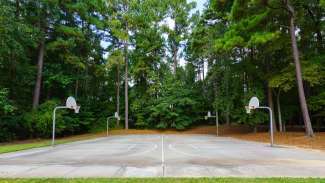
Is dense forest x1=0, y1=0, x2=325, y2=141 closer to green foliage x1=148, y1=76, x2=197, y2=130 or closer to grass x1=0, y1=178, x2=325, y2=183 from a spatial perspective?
green foliage x1=148, y1=76, x2=197, y2=130

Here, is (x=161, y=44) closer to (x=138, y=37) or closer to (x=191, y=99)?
(x=138, y=37)

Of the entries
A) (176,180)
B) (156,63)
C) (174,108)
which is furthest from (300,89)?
(156,63)

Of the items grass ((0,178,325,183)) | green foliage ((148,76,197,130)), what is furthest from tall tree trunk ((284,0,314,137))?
green foliage ((148,76,197,130))

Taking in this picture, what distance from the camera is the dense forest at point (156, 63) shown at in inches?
902

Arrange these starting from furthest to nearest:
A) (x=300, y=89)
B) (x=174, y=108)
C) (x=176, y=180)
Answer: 1. (x=174, y=108)
2. (x=300, y=89)
3. (x=176, y=180)

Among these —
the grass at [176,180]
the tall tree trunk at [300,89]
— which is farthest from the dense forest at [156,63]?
the grass at [176,180]

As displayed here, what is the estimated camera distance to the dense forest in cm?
2291

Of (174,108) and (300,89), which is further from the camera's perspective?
(174,108)

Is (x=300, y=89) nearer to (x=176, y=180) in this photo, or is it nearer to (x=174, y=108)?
(x=176, y=180)

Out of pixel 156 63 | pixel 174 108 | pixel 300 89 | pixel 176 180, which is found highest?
pixel 156 63

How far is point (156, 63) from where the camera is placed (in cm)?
4453

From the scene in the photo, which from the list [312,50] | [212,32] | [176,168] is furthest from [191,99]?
[176,168]

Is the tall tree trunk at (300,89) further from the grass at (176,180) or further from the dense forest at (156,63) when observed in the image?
the grass at (176,180)

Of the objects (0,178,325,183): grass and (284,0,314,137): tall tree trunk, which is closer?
(0,178,325,183): grass
